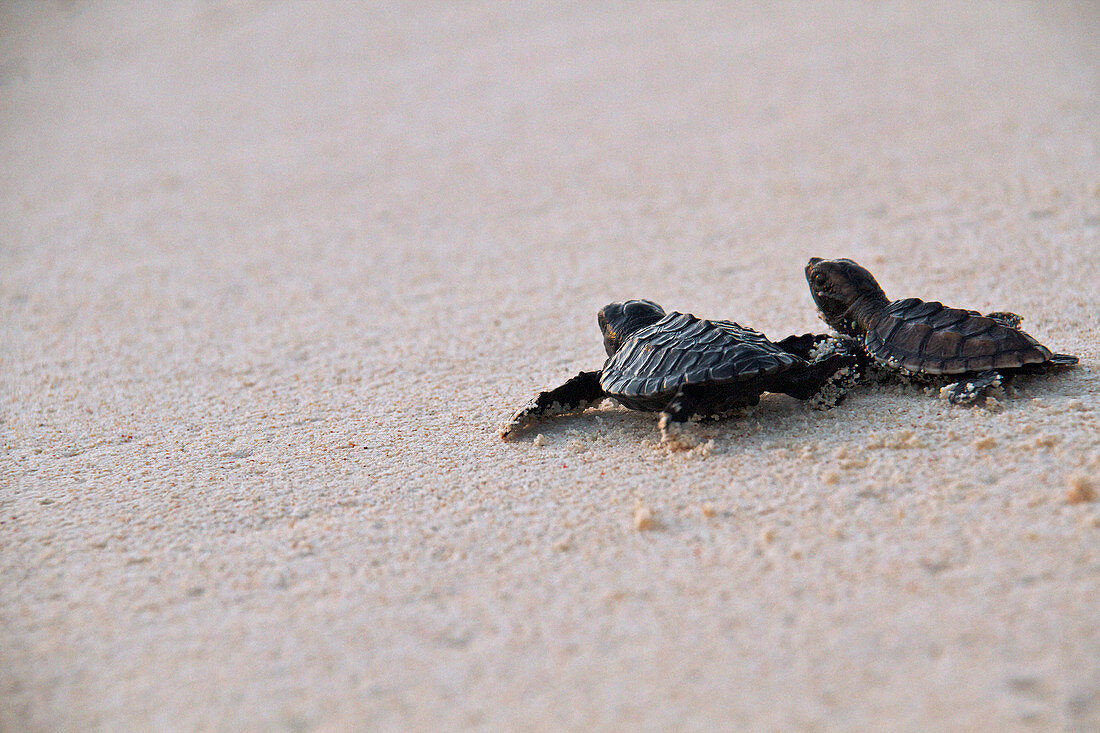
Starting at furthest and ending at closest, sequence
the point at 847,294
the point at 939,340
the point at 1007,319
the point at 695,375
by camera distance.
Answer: the point at 847,294
the point at 1007,319
the point at 939,340
the point at 695,375

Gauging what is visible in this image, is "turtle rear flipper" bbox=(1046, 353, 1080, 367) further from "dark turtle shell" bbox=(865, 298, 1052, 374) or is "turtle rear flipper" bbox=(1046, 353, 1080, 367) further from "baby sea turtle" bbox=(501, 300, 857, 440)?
"baby sea turtle" bbox=(501, 300, 857, 440)

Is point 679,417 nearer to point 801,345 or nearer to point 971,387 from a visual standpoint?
point 801,345

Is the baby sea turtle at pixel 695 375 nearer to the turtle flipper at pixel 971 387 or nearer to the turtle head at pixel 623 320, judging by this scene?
the turtle head at pixel 623 320

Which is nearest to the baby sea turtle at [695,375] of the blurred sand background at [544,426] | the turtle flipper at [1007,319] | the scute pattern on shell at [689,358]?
the scute pattern on shell at [689,358]

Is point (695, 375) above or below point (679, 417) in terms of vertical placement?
above

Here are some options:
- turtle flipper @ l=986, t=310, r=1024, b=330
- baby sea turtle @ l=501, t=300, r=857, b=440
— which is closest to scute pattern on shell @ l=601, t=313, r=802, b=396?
baby sea turtle @ l=501, t=300, r=857, b=440

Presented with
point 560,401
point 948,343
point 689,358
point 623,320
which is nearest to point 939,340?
point 948,343

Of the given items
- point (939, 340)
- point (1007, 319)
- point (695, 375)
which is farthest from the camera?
point (1007, 319)

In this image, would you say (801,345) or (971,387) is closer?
(971,387)

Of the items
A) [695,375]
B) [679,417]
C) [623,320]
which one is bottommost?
[679,417]
